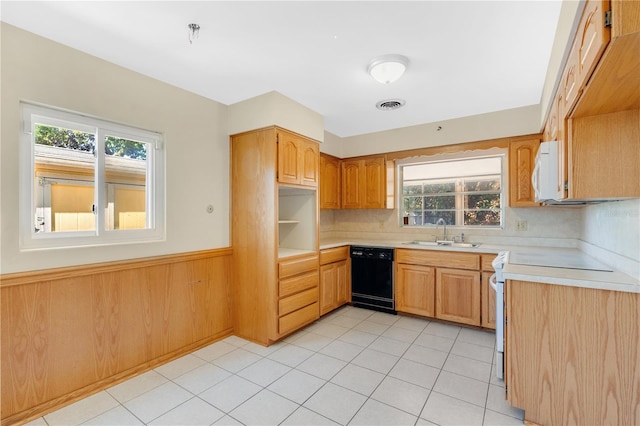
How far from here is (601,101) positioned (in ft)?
5.14

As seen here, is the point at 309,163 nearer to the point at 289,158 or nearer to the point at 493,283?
the point at 289,158

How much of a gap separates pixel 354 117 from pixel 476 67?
154 centimetres

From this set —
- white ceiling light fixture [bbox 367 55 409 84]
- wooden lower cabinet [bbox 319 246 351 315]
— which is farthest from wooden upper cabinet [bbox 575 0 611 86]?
wooden lower cabinet [bbox 319 246 351 315]

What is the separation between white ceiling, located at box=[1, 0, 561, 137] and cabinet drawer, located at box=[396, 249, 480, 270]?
175cm

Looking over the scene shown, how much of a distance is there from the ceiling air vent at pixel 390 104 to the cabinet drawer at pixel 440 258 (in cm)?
175

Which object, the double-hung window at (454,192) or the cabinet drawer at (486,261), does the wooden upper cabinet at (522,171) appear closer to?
the double-hung window at (454,192)

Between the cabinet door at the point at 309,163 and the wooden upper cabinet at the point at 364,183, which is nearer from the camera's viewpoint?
the cabinet door at the point at 309,163

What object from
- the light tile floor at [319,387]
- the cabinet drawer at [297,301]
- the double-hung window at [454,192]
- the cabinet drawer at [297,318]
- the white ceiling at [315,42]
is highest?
the white ceiling at [315,42]

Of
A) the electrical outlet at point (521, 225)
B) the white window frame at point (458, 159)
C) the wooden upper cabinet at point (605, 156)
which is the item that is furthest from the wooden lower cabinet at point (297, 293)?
the electrical outlet at point (521, 225)

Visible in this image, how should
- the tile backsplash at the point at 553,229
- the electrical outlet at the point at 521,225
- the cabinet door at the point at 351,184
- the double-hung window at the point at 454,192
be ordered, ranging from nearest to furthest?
→ the tile backsplash at the point at 553,229 < the electrical outlet at the point at 521,225 < the double-hung window at the point at 454,192 < the cabinet door at the point at 351,184

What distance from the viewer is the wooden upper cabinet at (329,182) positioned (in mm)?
4270

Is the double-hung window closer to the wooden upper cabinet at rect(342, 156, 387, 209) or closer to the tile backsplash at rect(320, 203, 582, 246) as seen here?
the tile backsplash at rect(320, 203, 582, 246)

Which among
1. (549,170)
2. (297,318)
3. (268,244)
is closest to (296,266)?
(268,244)

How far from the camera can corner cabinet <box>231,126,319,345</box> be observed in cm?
294
